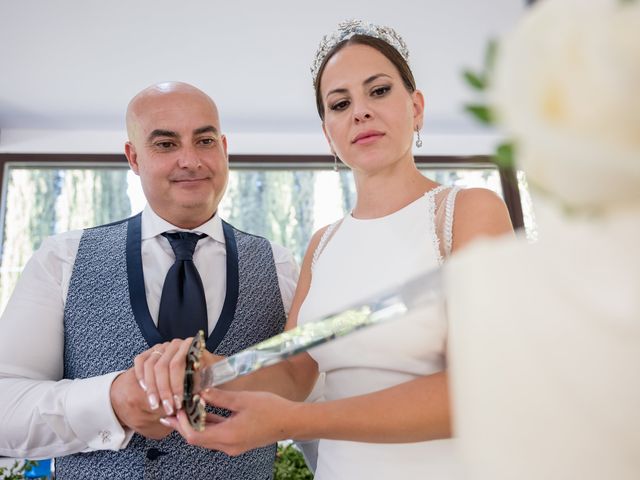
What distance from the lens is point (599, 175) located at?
0.22m

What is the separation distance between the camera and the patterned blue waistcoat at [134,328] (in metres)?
1.48

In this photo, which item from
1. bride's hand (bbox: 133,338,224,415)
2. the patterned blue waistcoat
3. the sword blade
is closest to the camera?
the sword blade

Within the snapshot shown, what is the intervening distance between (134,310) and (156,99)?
0.75m

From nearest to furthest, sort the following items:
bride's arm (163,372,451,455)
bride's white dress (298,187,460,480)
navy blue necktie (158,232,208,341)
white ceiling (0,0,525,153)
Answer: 1. bride's arm (163,372,451,455)
2. bride's white dress (298,187,460,480)
3. navy blue necktie (158,232,208,341)
4. white ceiling (0,0,525,153)

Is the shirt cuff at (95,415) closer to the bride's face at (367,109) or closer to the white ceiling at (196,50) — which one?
the bride's face at (367,109)

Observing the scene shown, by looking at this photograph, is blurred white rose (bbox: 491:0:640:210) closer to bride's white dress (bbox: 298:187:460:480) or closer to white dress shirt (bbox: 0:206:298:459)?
bride's white dress (bbox: 298:187:460:480)

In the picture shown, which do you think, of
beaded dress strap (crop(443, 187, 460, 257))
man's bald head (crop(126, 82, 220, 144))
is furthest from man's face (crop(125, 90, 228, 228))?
beaded dress strap (crop(443, 187, 460, 257))

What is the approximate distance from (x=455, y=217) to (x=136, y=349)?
978mm

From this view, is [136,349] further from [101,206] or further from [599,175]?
[101,206]

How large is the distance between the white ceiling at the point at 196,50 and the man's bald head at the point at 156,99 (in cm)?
144

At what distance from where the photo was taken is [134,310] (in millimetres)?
1605

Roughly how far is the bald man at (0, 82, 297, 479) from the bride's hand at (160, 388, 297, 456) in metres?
0.18

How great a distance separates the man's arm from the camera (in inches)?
54.3

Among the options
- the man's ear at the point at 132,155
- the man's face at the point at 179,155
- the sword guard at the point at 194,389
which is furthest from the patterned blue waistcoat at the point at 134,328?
the sword guard at the point at 194,389
